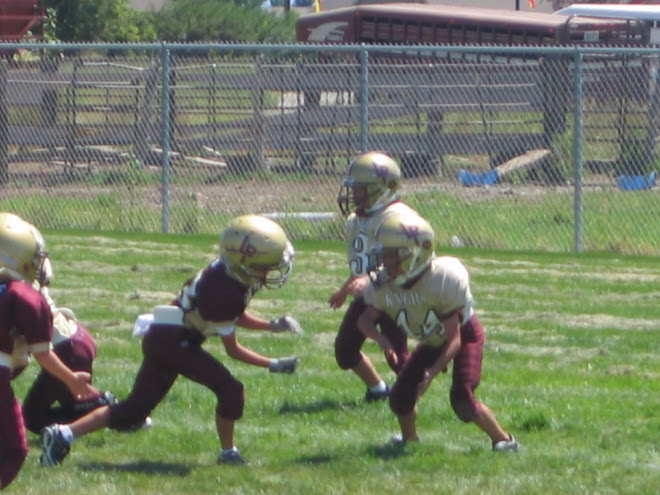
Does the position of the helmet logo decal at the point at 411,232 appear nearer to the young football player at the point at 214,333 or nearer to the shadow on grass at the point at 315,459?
the young football player at the point at 214,333

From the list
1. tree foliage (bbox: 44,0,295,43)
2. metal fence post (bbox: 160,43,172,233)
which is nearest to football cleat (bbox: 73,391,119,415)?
metal fence post (bbox: 160,43,172,233)

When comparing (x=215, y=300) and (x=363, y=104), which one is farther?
(x=363, y=104)

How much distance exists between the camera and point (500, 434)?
Answer: 633cm

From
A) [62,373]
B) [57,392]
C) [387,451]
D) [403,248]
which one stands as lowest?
[387,451]

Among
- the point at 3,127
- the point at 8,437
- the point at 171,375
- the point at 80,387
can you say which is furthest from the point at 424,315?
the point at 3,127

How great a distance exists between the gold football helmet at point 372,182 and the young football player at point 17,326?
2.06 meters

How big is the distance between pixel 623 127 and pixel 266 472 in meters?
9.56

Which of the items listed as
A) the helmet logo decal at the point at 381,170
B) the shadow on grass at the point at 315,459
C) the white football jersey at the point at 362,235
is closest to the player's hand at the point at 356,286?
the white football jersey at the point at 362,235

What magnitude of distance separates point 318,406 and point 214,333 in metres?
1.36

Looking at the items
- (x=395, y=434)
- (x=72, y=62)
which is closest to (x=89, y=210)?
(x=72, y=62)

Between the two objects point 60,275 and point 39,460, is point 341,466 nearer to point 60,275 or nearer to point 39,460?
point 39,460

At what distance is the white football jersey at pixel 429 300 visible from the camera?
6074mm

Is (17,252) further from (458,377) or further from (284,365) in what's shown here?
(458,377)

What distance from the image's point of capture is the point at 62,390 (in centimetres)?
650
